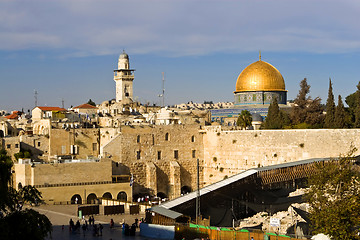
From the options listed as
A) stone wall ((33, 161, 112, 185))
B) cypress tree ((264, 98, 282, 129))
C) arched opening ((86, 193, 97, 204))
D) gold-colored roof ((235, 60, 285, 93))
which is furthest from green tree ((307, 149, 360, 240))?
gold-colored roof ((235, 60, 285, 93))

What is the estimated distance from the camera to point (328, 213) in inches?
677

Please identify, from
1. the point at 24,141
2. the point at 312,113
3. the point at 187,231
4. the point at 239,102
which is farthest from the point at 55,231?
the point at 239,102

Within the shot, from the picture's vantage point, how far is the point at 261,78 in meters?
44.1

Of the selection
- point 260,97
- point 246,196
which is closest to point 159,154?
point 246,196

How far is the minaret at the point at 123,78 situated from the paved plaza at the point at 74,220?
33466mm

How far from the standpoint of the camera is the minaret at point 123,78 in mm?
61312

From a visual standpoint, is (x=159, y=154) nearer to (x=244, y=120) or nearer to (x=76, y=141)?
(x=76, y=141)

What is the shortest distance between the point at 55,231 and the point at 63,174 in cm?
885

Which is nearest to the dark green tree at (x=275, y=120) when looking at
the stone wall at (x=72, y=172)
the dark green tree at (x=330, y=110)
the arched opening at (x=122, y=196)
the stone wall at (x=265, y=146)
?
the stone wall at (x=265, y=146)

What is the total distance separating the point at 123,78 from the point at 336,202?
150 ft

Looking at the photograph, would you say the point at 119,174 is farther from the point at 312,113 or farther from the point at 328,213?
the point at 328,213

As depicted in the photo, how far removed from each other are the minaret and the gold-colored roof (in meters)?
19.5

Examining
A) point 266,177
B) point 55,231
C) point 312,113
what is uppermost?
point 312,113

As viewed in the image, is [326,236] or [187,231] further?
[187,231]
